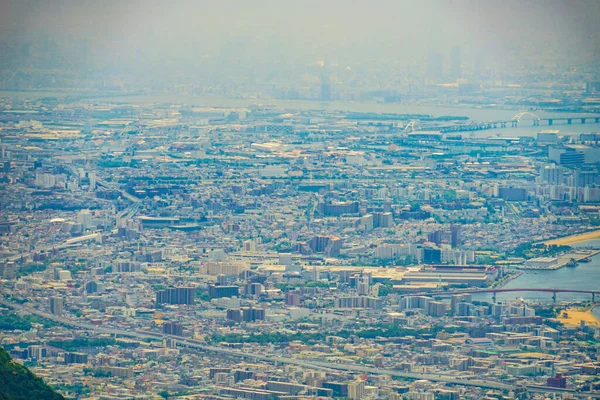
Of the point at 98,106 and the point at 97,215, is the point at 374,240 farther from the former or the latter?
the point at 98,106

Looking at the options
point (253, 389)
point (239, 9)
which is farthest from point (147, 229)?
point (239, 9)

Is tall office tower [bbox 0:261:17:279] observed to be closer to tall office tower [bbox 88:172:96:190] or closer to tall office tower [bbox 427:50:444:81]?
tall office tower [bbox 88:172:96:190]

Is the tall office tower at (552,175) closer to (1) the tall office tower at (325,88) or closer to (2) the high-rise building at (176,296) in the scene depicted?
(2) the high-rise building at (176,296)

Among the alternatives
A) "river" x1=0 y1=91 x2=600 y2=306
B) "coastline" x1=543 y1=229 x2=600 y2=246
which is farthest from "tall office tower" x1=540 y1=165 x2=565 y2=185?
"river" x1=0 y1=91 x2=600 y2=306

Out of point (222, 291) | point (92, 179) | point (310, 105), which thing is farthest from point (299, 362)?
point (310, 105)

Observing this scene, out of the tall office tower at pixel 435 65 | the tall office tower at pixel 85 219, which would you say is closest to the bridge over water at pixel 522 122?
the tall office tower at pixel 435 65

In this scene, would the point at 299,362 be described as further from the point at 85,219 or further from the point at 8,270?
the point at 85,219
